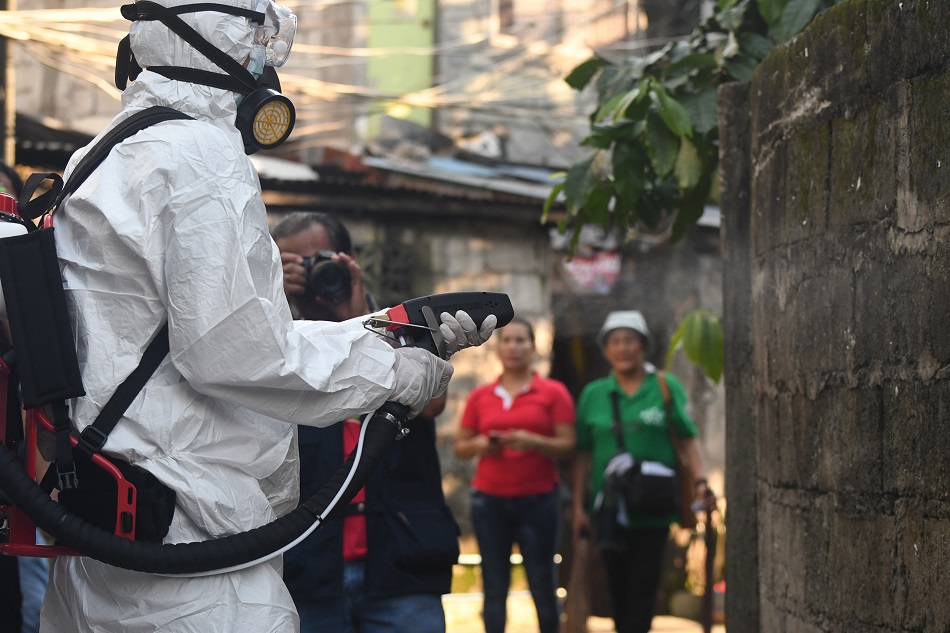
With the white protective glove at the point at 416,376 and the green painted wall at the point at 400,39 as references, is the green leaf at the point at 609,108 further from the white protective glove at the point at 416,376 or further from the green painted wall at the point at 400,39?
the green painted wall at the point at 400,39

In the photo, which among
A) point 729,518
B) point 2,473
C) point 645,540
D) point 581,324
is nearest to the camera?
point 2,473

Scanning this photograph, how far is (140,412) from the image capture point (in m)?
2.61

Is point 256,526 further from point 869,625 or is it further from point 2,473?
point 869,625

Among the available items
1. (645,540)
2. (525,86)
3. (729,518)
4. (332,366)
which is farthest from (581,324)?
(332,366)

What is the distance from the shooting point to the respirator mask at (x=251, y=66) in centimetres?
282

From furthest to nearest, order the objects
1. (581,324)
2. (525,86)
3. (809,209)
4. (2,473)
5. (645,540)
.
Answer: (525,86)
(581,324)
(645,540)
(809,209)
(2,473)

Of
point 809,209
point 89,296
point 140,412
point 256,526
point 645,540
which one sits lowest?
point 645,540

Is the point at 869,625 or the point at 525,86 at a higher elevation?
the point at 525,86

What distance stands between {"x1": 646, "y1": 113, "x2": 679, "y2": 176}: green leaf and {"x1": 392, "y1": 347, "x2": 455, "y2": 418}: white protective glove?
172 centimetres

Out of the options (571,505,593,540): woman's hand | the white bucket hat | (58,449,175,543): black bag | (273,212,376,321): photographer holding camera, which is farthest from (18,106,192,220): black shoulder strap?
(571,505,593,540): woman's hand

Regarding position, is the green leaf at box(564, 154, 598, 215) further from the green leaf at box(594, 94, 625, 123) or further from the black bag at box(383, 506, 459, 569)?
the black bag at box(383, 506, 459, 569)

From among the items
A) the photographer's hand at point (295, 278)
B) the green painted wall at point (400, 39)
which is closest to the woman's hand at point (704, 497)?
the photographer's hand at point (295, 278)

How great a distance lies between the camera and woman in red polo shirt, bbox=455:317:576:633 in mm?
6617

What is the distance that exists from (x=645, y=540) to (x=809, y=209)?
338 centimetres
